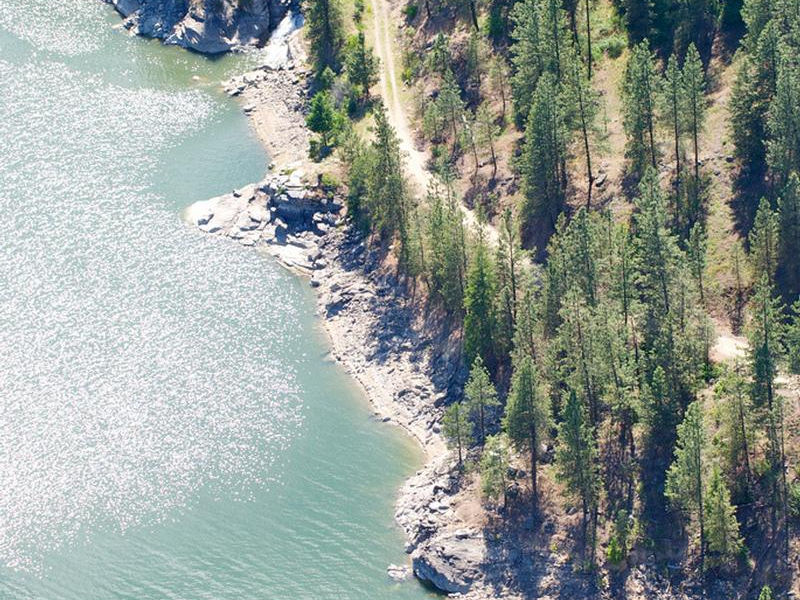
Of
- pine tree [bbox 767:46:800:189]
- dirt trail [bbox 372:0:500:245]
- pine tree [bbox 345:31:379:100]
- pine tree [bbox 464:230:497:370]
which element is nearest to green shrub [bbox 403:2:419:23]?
dirt trail [bbox 372:0:500:245]

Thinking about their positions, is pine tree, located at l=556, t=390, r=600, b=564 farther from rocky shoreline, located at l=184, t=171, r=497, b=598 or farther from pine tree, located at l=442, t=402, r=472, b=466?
pine tree, located at l=442, t=402, r=472, b=466

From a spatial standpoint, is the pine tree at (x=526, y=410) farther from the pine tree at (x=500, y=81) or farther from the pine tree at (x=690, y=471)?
the pine tree at (x=500, y=81)

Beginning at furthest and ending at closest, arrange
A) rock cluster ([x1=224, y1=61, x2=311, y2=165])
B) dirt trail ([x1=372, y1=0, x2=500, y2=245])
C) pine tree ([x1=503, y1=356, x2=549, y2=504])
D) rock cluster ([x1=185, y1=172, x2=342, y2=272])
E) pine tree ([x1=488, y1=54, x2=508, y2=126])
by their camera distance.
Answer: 1. rock cluster ([x1=224, y1=61, x2=311, y2=165])
2. pine tree ([x1=488, y1=54, x2=508, y2=126])
3. rock cluster ([x1=185, y1=172, x2=342, y2=272])
4. dirt trail ([x1=372, y1=0, x2=500, y2=245])
5. pine tree ([x1=503, y1=356, x2=549, y2=504])

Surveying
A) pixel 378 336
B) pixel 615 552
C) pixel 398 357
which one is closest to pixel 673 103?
pixel 398 357

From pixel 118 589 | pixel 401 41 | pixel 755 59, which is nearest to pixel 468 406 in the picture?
pixel 118 589

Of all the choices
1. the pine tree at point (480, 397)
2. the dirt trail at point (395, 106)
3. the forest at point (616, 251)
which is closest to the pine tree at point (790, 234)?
the forest at point (616, 251)

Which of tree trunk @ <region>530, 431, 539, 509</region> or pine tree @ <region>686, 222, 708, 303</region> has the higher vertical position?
pine tree @ <region>686, 222, 708, 303</region>

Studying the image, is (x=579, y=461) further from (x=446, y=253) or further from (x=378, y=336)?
(x=378, y=336)
